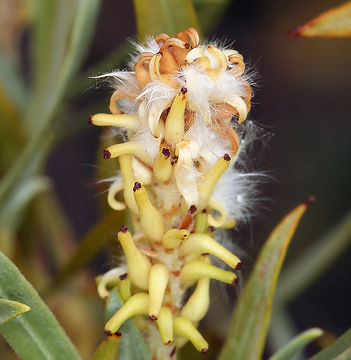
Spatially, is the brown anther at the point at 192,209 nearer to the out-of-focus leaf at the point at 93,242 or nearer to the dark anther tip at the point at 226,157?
the dark anther tip at the point at 226,157

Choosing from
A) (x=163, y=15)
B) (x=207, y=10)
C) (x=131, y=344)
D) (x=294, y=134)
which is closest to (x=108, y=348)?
(x=131, y=344)

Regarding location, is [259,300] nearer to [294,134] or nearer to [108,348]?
[108,348]

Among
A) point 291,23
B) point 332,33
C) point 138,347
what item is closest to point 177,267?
point 138,347

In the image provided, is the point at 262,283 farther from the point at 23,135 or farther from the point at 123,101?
the point at 23,135

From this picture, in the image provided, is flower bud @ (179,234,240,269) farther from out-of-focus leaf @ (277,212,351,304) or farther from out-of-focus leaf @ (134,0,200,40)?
out-of-focus leaf @ (277,212,351,304)

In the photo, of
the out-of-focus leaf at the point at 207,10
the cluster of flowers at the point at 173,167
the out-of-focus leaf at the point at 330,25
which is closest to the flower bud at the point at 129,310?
the cluster of flowers at the point at 173,167

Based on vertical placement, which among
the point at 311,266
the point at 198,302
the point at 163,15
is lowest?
the point at 311,266

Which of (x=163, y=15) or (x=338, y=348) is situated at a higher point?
(x=163, y=15)

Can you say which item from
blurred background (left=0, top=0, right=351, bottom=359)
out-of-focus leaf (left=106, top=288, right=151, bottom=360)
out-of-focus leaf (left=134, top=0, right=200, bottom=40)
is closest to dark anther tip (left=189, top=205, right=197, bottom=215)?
out-of-focus leaf (left=106, top=288, right=151, bottom=360)
